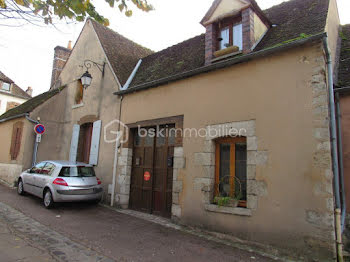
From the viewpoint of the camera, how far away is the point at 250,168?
4898 mm

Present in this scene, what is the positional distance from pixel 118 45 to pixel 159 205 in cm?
700

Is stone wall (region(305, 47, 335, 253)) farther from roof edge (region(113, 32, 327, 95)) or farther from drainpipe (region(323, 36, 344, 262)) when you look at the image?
roof edge (region(113, 32, 327, 95))

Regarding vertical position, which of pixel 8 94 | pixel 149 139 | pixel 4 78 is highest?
pixel 4 78

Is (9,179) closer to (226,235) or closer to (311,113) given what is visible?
(226,235)

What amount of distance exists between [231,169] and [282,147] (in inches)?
49.2

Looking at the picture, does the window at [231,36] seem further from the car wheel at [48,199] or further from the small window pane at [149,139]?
the car wheel at [48,199]

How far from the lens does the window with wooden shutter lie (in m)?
10.9

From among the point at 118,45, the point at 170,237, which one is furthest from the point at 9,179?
the point at 170,237

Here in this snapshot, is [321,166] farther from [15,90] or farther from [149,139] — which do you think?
[15,90]

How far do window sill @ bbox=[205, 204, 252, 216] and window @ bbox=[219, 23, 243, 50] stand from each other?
12.1 feet

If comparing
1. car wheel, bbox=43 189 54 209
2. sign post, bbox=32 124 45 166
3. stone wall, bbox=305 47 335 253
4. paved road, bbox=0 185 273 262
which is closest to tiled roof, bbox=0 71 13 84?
sign post, bbox=32 124 45 166

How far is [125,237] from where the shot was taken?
195 inches

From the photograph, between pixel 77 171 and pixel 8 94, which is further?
pixel 8 94

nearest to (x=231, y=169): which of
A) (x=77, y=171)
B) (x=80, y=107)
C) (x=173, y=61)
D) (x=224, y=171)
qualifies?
(x=224, y=171)
